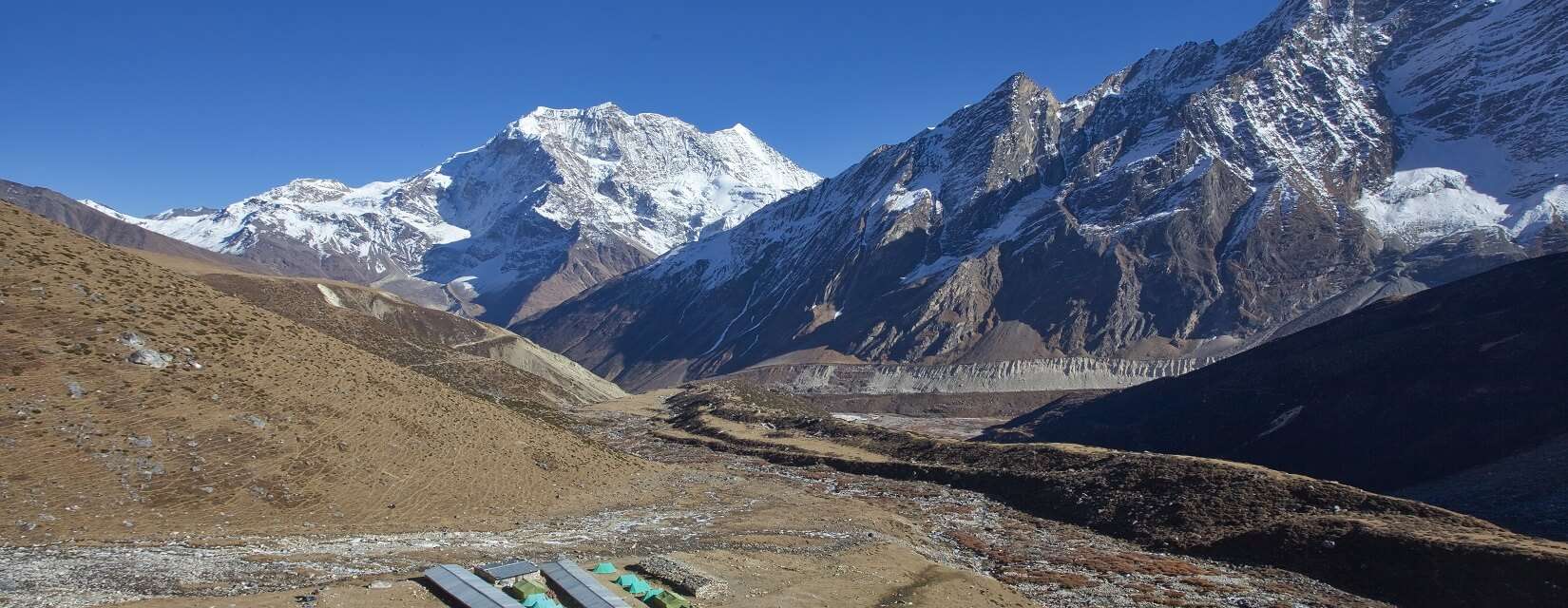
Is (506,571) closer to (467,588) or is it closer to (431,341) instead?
(467,588)

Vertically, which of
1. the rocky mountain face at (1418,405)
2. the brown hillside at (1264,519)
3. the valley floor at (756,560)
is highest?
the rocky mountain face at (1418,405)

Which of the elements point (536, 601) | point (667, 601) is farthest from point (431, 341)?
point (536, 601)

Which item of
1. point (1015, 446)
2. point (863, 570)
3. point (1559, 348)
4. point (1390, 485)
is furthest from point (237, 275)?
point (1559, 348)

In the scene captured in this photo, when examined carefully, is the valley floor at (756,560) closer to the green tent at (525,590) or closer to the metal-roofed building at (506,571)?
the metal-roofed building at (506,571)

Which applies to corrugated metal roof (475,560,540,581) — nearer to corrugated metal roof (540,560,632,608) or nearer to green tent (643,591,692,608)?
corrugated metal roof (540,560,632,608)

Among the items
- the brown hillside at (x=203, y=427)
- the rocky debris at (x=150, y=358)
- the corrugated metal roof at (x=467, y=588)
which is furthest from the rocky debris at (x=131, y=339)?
the corrugated metal roof at (x=467, y=588)

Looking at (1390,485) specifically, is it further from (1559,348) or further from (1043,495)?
(1043,495)
